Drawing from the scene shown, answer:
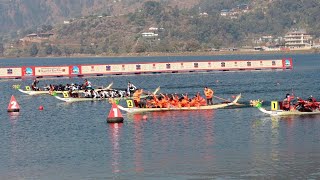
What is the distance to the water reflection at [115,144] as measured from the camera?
54062mm

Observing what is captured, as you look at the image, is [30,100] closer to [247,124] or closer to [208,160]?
[247,124]

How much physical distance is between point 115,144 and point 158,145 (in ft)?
11.2

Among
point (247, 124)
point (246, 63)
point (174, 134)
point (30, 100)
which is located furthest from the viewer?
point (246, 63)

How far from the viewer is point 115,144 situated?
63.4 meters

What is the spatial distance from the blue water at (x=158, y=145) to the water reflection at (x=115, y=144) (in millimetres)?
65

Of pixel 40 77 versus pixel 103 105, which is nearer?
pixel 103 105

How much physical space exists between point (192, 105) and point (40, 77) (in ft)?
258

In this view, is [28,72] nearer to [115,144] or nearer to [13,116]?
[13,116]

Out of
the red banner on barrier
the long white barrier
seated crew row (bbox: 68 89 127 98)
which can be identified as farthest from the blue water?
the long white barrier

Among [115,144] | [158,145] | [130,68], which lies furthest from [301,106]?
[130,68]

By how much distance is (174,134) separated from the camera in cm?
6806

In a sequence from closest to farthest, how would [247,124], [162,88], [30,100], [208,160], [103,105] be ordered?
[208,160], [247,124], [103,105], [30,100], [162,88]

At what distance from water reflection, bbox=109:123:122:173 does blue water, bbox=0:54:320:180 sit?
65 mm

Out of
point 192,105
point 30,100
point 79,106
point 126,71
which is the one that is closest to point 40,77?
point 126,71
